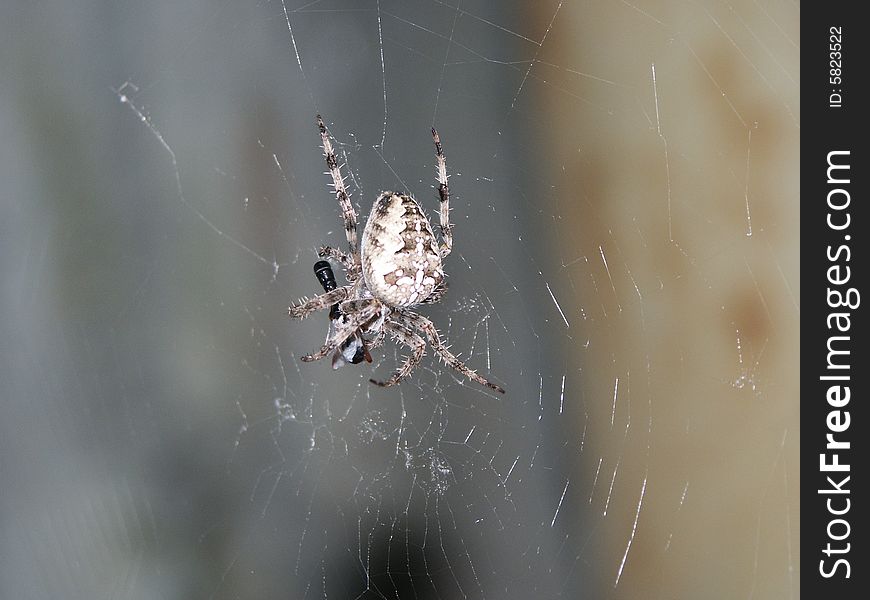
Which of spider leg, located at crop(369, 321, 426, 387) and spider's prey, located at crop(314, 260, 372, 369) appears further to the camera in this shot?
spider leg, located at crop(369, 321, 426, 387)

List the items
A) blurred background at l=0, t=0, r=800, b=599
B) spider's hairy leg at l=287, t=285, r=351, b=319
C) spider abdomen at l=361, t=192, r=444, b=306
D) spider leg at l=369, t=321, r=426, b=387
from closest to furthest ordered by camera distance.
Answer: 1. spider abdomen at l=361, t=192, r=444, b=306
2. spider's hairy leg at l=287, t=285, r=351, b=319
3. spider leg at l=369, t=321, r=426, b=387
4. blurred background at l=0, t=0, r=800, b=599

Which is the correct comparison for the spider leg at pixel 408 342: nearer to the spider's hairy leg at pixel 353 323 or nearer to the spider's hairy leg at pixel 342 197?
the spider's hairy leg at pixel 353 323

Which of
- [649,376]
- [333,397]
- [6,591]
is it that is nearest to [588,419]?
[649,376]

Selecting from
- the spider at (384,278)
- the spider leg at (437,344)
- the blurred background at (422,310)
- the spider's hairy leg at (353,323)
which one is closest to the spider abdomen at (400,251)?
the spider at (384,278)

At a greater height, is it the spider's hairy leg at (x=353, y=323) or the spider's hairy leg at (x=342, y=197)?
the spider's hairy leg at (x=342, y=197)

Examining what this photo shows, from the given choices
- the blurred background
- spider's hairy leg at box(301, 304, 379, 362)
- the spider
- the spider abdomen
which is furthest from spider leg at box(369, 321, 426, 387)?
the blurred background

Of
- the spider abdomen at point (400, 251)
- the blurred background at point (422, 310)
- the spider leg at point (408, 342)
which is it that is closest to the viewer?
the spider abdomen at point (400, 251)

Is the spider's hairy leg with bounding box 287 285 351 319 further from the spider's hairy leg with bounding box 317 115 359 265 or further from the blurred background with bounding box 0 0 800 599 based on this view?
the blurred background with bounding box 0 0 800 599

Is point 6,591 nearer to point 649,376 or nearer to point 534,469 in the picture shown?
point 534,469
